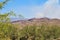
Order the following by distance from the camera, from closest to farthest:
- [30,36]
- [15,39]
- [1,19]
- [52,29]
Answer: [1,19], [15,39], [30,36], [52,29]

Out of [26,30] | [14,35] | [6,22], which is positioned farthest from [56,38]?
[6,22]

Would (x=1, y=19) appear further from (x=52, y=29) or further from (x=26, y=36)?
(x=52, y=29)

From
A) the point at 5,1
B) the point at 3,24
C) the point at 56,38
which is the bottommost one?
the point at 56,38

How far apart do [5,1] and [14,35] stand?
33.4 m

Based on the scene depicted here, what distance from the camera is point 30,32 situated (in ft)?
147

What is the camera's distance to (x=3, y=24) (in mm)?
8867

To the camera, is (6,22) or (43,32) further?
(43,32)

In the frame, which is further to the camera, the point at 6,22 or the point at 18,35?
the point at 18,35

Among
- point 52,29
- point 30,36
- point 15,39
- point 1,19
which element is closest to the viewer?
point 1,19

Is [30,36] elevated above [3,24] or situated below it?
below

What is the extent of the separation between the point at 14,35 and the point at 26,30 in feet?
14.5

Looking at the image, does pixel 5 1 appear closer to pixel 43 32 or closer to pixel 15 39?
pixel 15 39

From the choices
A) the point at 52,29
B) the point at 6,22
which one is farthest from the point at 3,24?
the point at 52,29

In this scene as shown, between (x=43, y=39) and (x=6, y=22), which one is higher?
(x=6, y=22)
